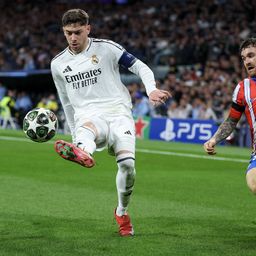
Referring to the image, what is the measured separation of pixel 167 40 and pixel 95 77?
80.9 ft

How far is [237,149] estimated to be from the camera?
72.5 ft

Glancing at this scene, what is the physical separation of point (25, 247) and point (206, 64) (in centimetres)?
2190

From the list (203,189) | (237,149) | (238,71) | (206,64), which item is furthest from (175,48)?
(203,189)

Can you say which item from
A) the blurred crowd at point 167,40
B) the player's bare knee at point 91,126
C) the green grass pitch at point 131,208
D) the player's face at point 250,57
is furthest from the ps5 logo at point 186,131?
the player's face at point 250,57

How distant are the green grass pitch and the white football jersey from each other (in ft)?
4.61

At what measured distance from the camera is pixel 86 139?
7418mm

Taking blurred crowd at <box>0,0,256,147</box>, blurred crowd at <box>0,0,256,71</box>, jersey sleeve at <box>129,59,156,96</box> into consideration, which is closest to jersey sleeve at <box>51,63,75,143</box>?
jersey sleeve at <box>129,59,156,96</box>

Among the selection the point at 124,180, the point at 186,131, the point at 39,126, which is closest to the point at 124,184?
the point at 124,180

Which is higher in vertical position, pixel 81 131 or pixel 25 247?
pixel 81 131

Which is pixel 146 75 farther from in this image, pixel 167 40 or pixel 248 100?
pixel 167 40

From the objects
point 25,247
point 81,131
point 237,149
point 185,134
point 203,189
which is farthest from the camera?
point 185,134

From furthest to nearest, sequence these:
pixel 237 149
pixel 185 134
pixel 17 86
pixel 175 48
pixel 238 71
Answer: pixel 17 86
pixel 175 48
pixel 238 71
pixel 185 134
pixel 237 149

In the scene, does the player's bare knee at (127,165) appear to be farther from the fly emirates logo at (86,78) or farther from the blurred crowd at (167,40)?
the blurred crowd at (167,40)

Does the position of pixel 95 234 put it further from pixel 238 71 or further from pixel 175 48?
pixel 175 48
